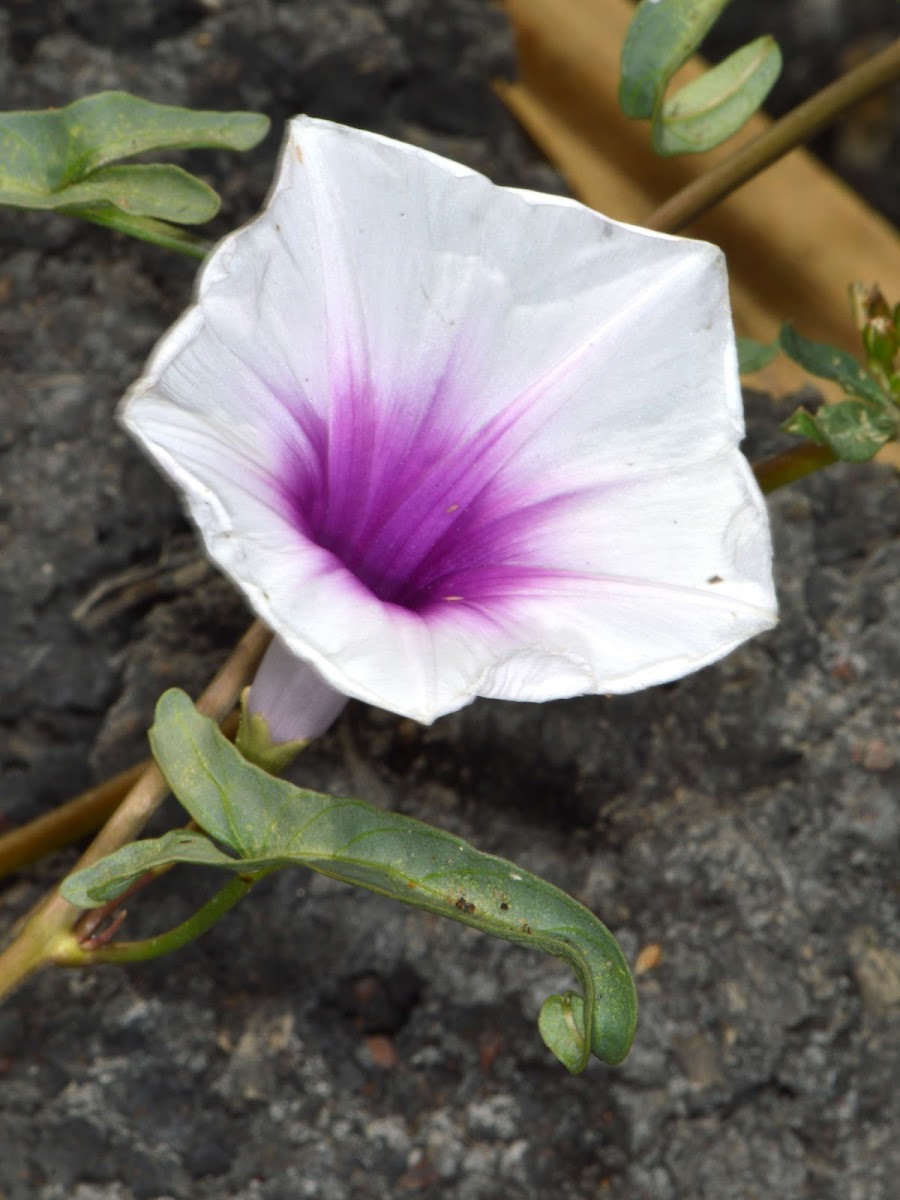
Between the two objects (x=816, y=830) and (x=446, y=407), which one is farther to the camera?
(x=816, y=830)

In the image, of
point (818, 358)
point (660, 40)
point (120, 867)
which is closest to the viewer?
point (120, 867)

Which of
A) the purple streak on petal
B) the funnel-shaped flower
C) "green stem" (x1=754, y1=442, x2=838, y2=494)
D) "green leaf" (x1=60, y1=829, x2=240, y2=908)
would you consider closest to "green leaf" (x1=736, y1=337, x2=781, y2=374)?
"green stem" (x1=754, y1=442, x2=838, y2=494)

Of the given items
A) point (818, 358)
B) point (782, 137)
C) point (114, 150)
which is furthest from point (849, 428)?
point (114, 150)

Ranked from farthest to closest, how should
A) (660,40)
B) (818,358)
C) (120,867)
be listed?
(818,358) → (660,40) → (120,867)

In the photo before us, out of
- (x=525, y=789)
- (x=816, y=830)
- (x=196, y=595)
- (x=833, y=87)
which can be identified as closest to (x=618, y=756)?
(x=525, y=789)

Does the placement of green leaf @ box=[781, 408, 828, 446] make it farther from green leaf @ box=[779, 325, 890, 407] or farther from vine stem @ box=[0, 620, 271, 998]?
vine stem @ box=[0, 620, 271, 998]

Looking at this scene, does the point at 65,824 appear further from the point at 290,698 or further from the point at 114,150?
the point at 114,150

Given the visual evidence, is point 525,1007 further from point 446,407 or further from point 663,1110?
point 446,407
